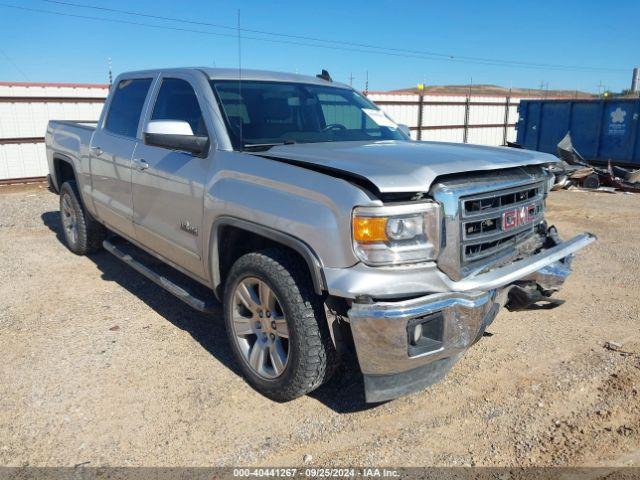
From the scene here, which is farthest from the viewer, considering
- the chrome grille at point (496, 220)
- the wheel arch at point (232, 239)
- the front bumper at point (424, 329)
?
the wheel arch at point (232, 239)

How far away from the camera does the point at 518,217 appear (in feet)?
10.4

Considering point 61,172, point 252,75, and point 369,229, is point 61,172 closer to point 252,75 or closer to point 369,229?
point 252,75

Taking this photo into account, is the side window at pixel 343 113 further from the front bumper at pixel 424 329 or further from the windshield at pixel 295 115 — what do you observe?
the front bumper at pixel 424 329

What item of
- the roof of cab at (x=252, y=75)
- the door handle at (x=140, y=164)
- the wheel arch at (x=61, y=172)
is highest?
the roof of cab at (x=252, y=75)

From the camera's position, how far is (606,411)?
3.11 meters

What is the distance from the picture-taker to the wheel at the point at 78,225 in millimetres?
5949

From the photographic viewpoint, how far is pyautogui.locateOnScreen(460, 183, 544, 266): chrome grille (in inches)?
109

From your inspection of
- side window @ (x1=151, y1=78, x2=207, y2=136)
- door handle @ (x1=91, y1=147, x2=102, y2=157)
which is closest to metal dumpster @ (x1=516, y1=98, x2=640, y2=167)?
side window @ (x1=151, y1=78, x2=207, y2=136)

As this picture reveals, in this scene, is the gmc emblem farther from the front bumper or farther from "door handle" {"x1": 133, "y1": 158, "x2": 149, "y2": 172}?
"door handle" {"x1": 133, "y1": 158, "x2": 149, "y2": 172}

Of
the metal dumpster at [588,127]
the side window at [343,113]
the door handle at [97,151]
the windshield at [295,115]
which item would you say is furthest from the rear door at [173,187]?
the metal dumpster at [588,127]

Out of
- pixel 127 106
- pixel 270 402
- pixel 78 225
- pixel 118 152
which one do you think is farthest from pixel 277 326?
pixel 78 225

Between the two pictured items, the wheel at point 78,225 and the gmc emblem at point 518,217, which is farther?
the wheel at point 78,225

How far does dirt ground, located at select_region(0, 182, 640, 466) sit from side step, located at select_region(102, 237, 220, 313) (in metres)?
0.21

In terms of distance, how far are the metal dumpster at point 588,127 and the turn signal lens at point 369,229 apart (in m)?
12.6
